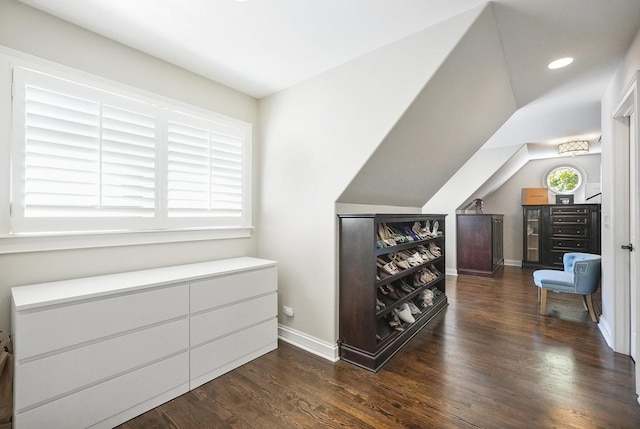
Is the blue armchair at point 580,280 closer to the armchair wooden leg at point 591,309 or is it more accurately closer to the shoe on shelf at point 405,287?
the armchair wooden leg at point 591,309

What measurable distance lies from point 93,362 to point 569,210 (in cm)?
746

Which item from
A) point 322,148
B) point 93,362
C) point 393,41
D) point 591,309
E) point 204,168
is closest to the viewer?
point 93,362

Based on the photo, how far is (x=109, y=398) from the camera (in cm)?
161

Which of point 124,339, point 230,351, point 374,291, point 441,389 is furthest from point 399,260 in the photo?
point 124,339

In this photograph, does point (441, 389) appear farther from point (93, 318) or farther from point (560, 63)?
point (560, 63)

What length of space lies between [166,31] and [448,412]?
318 cm

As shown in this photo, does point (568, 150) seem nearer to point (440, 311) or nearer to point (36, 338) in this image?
point (440, 311)

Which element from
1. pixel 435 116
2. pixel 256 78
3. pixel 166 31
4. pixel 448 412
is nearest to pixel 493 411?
pixel 448 412

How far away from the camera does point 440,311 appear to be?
352 cm

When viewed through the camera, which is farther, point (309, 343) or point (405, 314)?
point (405, 314)

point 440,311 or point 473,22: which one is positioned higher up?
point 473,22

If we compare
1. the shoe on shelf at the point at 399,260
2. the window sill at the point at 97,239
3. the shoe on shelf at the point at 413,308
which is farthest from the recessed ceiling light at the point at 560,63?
the window sill at the point at 97,239

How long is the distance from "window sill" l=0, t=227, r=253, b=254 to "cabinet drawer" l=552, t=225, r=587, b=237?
21.3 feet

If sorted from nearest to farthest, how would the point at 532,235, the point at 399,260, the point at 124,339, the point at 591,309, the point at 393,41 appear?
1. the point at 124,339
2. the point at 393,41
3. the point at 399,260
4. the point at 591,309
5. the point at 532,235
